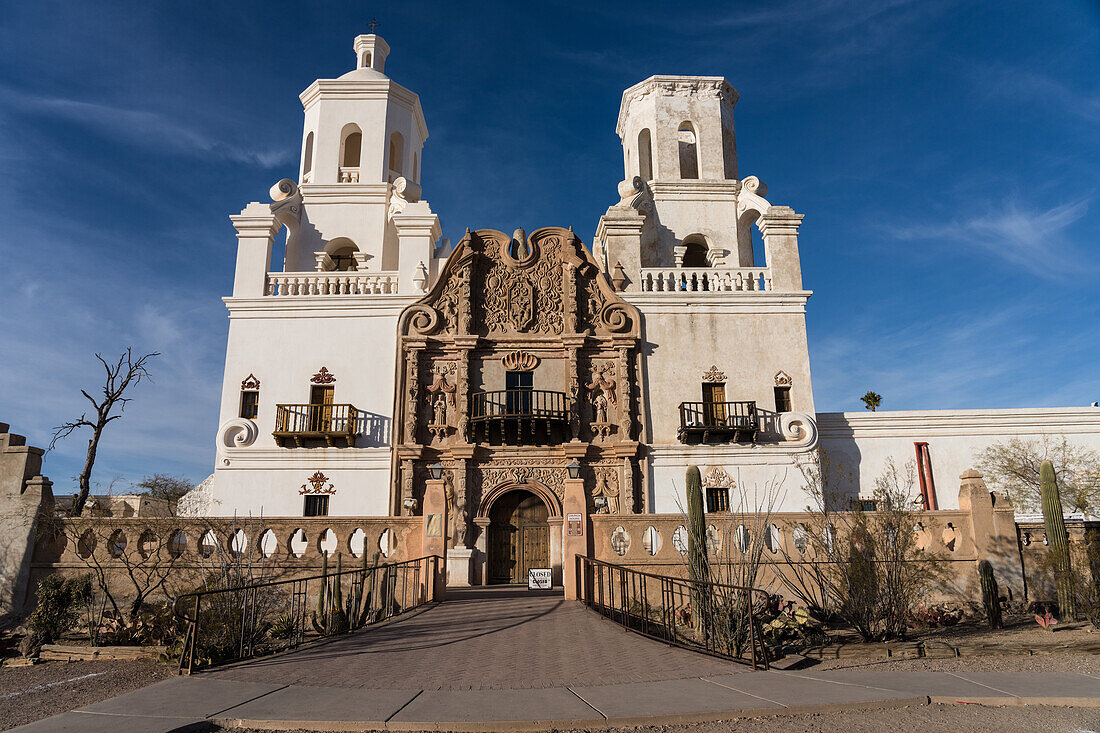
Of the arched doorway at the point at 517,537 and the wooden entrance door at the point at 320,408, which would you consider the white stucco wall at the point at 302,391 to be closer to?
the wooden entrance door at the point at 320,408

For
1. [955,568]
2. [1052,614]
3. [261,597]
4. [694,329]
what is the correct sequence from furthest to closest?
[694,329] → [955,568] → [1052,614] → [261,597]

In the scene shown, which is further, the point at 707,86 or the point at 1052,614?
the point at 707,86

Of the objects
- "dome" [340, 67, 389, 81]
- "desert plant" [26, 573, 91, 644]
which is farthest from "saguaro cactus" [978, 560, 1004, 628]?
"dome" [340, 67, 389, 81]

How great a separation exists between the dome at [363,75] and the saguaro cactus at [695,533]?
24571mm

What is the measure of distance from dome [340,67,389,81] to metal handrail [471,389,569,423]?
1570 centimetres

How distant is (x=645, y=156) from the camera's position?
31.5 metres

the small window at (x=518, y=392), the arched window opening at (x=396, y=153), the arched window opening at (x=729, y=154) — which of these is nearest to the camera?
the small window at (x=518, y=392)

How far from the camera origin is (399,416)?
2414 centimetres

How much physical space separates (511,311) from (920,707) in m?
19.8

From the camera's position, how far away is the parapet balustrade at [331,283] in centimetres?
2577

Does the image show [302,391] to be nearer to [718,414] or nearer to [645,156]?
[718,414]

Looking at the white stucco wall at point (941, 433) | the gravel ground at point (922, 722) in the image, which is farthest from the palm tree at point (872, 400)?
the gravel ground at point (922, 722)

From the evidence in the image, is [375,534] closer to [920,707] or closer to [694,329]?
[920,707]

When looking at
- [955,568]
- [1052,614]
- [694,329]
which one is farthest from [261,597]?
[694,329]
